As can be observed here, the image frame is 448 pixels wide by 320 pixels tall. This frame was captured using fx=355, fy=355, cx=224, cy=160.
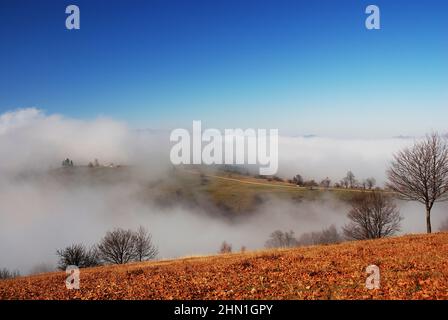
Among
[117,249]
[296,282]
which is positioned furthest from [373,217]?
[296,282]

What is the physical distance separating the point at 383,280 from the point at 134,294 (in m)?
10.9

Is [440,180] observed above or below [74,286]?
above

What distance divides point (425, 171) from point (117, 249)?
212ft

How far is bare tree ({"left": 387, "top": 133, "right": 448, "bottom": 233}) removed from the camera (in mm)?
41125

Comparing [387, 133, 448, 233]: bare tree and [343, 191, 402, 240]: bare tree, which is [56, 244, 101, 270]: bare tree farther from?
[387, 133, 448, 233]: bare tree

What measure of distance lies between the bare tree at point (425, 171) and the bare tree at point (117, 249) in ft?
200

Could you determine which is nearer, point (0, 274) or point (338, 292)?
point (338, 292)

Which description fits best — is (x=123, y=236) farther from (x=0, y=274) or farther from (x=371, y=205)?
(x=371, y=205)

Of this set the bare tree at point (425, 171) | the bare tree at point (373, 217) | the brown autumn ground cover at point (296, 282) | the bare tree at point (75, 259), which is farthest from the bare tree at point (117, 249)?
the brown autumn ground cover at point (296, 282)

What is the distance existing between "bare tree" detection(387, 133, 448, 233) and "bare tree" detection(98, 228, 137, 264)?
200ft

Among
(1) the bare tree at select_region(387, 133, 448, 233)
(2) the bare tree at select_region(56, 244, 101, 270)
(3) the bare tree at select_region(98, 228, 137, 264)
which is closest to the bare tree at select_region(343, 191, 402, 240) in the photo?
(1) the bare tree at select_region(387, 133, 448, 233)

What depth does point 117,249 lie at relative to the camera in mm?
80812

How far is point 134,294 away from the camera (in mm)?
15922
